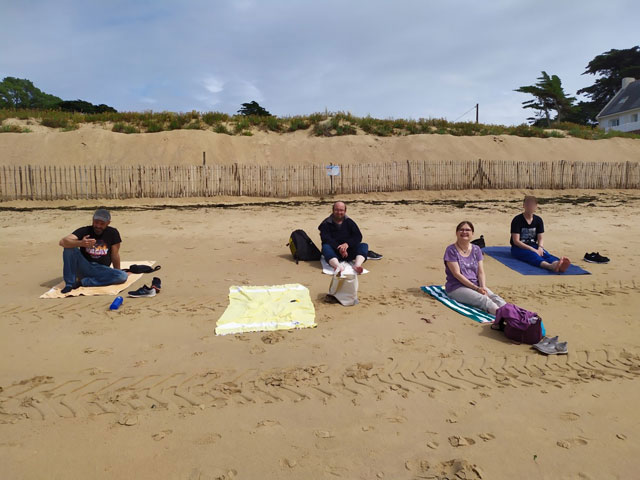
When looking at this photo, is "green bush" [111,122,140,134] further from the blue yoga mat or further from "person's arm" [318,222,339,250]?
the blue yoga mat

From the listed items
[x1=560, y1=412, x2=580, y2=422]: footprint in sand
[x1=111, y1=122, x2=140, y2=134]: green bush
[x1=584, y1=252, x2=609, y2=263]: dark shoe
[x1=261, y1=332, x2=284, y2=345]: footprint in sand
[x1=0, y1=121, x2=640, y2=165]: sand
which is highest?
[x1=111, y1=122, x2=140, y2=134]: green bush

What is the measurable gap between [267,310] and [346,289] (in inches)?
34.9

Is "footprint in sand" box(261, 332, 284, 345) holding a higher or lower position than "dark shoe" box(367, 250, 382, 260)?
lower

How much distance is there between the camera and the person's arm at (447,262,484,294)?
4.29m

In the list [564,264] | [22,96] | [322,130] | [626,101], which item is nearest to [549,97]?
[626,101]

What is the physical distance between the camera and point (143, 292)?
185 inches

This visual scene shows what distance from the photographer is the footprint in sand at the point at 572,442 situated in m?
2.21

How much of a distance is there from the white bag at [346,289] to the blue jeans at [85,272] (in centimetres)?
265

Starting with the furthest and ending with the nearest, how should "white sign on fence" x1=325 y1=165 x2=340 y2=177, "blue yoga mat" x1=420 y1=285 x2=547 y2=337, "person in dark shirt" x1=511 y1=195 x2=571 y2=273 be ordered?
"white sign on fence" x1=325 y1=165 x2=340 y2=177 < "person in dark shirt" x1=511 y1=195 x2=571 y2=273 < "blue yoga mat" x1=420 y1=285 x2=547 y2=337

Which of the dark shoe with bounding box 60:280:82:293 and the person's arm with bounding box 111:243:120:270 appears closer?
the dark shoe with bounding box 60:280:82:293

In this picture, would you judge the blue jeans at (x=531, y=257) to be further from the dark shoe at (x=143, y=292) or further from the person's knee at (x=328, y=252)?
the dark shoe at (x=143, y=292)

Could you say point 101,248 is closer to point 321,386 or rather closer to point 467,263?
point 321,386

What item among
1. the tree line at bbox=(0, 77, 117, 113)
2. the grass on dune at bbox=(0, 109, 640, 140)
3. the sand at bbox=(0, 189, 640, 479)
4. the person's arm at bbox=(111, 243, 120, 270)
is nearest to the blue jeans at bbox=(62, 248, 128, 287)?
the person's arm at bbox=(111, 243, 120, 270)

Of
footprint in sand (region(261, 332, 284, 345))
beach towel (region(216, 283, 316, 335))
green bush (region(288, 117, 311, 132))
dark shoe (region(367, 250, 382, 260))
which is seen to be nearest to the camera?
footprint in sand (region(261, 332, 284, 345))
